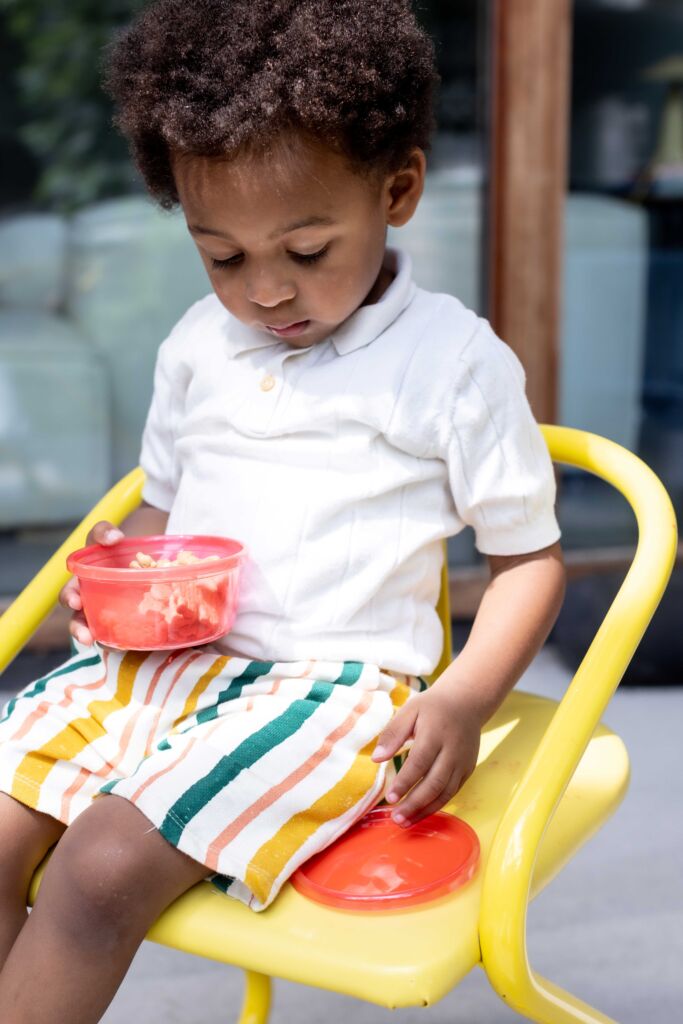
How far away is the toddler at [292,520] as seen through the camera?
2.54 ft

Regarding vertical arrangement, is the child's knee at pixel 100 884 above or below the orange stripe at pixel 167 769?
below

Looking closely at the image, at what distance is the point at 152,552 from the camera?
93 centimetres

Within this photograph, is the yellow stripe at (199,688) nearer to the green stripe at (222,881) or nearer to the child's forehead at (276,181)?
the green stripe at (222,881)

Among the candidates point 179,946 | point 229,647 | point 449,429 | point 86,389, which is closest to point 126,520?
point 229,647

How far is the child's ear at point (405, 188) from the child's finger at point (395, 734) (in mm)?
386

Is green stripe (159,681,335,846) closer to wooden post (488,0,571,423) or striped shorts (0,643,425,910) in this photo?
striped shorts (0,643,425,910)

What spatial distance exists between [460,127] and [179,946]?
1.75m

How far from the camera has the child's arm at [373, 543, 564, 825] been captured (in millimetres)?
786

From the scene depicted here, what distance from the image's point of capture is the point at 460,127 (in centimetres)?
217

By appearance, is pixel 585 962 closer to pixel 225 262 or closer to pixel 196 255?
pixel 225 262

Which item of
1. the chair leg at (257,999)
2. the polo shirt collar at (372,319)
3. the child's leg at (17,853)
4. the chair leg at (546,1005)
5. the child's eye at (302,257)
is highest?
the child's eye at (302,257)

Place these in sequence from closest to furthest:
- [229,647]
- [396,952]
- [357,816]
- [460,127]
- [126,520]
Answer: [396,952]
[357,816]
[229,647]
[126,520]
[460,127]

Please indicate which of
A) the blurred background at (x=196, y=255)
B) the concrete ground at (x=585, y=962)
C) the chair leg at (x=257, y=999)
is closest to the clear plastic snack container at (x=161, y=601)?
the chair leg at (x=257, y=999)

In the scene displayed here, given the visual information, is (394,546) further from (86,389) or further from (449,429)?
A: (86,389)
